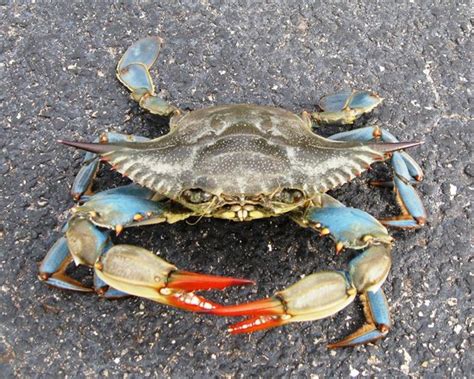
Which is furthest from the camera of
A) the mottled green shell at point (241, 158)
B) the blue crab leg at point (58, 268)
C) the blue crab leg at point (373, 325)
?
the blue crab leg at point (58, 268)

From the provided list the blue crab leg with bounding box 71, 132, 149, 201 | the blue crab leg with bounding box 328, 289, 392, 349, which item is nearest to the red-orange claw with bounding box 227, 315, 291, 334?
the blue crab leg with bounding box 328, 289, 392, 349

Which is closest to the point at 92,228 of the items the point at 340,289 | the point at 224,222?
the point at 224,222

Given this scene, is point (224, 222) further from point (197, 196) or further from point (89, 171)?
point (89, 171)

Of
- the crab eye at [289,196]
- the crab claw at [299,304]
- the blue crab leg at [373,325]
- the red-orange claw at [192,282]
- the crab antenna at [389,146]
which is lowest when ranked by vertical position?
the blue crab leg at [373,325]

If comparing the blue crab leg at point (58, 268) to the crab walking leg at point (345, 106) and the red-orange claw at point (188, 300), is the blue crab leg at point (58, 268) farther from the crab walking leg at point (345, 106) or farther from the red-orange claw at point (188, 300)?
the crab walking leg at point (345, 106)

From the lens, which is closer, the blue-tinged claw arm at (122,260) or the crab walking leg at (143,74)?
the blue-tinged claw arm at (122,260)

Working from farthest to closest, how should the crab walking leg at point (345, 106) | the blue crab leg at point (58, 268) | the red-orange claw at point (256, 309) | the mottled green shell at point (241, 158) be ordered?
the crab walking leg at point (345, 106) < the blue crab leg at point (58, 268) < the mottled green shell at point (241, 158) < the red-orange claw at point (256, 309)

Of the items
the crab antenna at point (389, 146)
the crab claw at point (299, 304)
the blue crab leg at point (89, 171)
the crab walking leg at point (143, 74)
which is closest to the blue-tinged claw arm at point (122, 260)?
the crab claw at point (299, 304)

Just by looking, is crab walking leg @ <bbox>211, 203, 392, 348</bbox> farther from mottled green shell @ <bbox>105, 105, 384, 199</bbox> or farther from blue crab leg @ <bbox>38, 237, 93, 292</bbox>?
blue crab leg @ <bbox>38, 237, 93, 292</bbox>

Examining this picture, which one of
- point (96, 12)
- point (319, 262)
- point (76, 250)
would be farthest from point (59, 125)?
point (319, 262)
